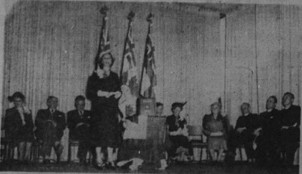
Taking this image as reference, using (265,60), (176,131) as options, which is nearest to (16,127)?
(176,131)

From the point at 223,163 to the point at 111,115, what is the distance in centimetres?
48

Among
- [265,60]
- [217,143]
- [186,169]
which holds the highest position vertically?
[265,60]

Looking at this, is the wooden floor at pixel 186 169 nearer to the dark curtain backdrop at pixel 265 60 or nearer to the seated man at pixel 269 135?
the seated man at pixel 269 135

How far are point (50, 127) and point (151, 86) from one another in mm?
429

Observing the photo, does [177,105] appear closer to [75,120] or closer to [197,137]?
[197,137]

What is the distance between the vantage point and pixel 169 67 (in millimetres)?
2432

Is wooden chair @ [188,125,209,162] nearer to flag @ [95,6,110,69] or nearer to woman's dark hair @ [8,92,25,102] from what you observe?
flag @ [95,6,110,69]

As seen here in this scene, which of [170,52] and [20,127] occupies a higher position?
[170,52]

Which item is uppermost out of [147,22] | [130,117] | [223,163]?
[147,22]

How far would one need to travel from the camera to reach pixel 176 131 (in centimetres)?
242

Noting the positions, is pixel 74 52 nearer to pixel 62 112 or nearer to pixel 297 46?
pixel 62 112

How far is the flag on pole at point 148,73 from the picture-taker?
243cm

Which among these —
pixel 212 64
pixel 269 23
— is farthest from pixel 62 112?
pixel 269 23

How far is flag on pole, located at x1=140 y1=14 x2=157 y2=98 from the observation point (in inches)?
95.7
